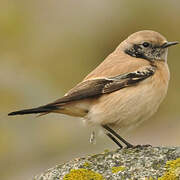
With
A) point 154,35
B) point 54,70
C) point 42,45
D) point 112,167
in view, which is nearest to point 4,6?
point 42,45

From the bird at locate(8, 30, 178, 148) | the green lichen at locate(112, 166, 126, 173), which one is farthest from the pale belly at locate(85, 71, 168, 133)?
the green lichen at locate(112, 166, 126, 173)

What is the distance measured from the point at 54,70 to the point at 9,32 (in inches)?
103

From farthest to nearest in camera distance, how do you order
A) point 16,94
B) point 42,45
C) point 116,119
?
point 42,45
point 16,94
point 116,119

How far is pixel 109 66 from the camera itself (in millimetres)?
9031

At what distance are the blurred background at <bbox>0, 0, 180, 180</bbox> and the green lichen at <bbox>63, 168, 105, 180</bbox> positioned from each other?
5530 mm

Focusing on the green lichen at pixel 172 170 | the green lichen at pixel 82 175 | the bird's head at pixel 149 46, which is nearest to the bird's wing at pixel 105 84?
the bird's head at pixel 149 46

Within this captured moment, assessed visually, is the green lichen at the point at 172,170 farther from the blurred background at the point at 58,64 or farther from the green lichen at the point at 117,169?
the blurred background at the point at 58,64

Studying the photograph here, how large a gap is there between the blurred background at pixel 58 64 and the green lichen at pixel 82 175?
5530mm

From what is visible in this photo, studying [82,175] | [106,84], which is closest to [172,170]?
[82,175]

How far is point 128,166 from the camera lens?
290 inches

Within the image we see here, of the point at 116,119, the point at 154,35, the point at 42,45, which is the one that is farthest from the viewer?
the point at 42,45

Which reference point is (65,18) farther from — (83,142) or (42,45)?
(83,142)

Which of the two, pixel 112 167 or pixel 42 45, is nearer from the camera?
pixel 112 167

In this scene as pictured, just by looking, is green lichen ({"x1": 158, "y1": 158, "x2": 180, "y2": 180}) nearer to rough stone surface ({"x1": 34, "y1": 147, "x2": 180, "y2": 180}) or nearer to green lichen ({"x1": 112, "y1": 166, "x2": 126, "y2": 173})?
rough stone surface ({"x1": 34, "y1": 147, "x2": 180, "y2": 180})
